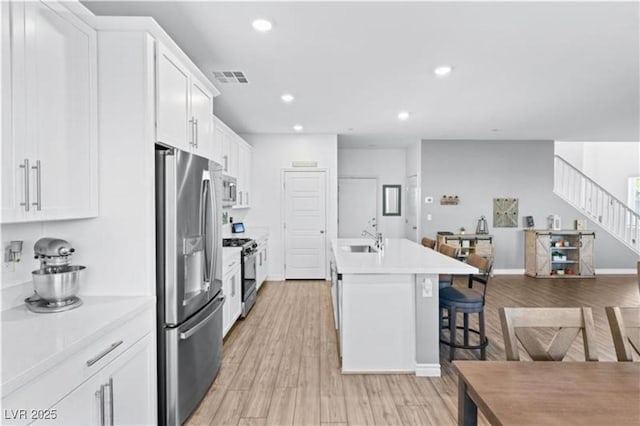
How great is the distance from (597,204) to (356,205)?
5.40 m

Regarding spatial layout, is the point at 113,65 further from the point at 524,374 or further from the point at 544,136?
the point at 544,136

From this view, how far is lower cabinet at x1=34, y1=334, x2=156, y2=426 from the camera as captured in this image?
1403mm

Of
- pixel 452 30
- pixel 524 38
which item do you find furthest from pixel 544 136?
pixel 452 30

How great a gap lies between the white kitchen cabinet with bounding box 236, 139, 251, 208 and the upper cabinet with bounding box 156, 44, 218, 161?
2593mm

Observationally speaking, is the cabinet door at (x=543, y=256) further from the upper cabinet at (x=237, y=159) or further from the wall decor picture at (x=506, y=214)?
the upper cabinet at (x=237, y=159)

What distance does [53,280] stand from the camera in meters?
1.71

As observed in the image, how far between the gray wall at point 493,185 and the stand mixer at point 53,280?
6612mm

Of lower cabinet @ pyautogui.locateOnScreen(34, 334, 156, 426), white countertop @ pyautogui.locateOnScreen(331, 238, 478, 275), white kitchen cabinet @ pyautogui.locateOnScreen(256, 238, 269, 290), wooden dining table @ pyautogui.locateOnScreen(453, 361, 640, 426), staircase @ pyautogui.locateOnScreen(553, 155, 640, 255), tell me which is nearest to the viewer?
wooden dining table @ pyautogui.locateOnScreen(453, 361, 640, 426)

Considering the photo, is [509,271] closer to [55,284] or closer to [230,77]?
[230,77]

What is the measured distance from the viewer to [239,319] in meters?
4.35

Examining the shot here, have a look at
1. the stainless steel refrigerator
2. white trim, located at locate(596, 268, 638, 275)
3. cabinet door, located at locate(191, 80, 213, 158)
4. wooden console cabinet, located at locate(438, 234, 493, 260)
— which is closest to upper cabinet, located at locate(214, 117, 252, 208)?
cabinet door, located at locate(191, 80, 213, 158)

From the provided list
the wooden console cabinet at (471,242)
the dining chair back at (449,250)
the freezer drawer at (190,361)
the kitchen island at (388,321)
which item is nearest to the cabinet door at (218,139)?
the freezer drawer at (190,361)

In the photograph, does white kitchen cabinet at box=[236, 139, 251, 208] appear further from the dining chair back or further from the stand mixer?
the stand mixer

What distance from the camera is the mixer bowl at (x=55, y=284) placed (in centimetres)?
171
